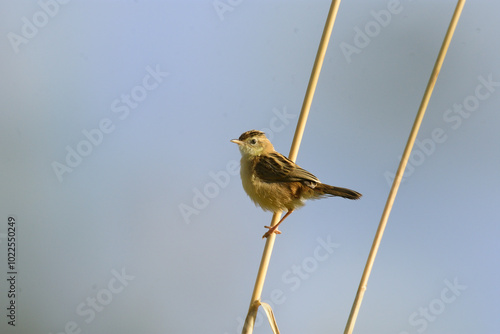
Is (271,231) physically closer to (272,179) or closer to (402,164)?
(272,179)

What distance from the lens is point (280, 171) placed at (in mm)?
1710

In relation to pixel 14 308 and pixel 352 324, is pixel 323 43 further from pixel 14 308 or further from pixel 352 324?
pixel 14 308

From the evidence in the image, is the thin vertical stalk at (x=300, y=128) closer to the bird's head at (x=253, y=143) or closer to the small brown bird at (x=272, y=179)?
the small brown bird at (x=272, y=179)

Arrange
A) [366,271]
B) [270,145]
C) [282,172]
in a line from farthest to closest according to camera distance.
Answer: [270,145], [282,172], [366,271]

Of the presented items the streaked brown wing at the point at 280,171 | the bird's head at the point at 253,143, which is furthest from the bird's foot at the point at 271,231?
the bird's head at the point at 253,143

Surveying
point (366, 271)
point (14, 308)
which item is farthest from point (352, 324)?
point (14, 308)

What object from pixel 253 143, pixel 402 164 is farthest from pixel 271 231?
pixel 402 164

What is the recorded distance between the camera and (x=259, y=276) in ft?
4.85

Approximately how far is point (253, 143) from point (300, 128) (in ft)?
1.14

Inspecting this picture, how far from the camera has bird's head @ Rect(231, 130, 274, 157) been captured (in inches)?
71.2

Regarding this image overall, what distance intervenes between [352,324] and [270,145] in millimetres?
735

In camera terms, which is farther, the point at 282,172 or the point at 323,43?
the point at 282,172

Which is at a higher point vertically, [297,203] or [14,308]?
[297,203]

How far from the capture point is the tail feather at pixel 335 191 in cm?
152
